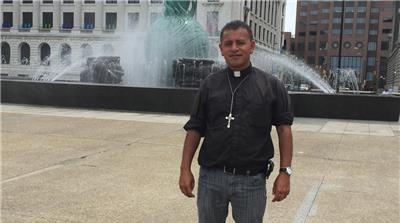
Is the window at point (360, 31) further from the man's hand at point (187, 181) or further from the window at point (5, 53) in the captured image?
the man's hand at point (187, 181)

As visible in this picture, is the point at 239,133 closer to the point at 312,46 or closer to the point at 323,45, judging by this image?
the point at 323,45

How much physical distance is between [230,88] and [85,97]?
49.3 feet

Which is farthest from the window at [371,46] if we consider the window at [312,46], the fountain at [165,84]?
the fountain at [165,84]

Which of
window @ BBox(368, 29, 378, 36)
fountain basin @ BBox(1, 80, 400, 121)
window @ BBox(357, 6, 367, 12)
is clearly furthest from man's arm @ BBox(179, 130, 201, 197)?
window @ BBox(357, 6, 367, 12)

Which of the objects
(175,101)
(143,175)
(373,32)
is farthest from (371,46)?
(143,175)

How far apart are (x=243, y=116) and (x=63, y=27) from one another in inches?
3211

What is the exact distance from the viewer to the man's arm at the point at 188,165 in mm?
3016

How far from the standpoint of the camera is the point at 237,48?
9.52 ft

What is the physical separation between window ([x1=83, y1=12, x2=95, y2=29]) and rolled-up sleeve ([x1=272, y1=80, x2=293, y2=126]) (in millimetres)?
79676

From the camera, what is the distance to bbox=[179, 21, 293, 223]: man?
2844 millimetres

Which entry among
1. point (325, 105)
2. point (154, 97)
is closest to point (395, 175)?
point (325, 105)

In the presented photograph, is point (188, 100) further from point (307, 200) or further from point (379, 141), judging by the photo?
point (307, 200)

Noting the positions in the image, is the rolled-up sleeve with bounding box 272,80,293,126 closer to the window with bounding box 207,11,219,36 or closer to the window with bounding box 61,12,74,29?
the window with bounding box 207,11,219,36

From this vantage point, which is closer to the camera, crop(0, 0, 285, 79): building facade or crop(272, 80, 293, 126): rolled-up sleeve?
crop(272, 80, 293, 126): rolled-up sleeve
